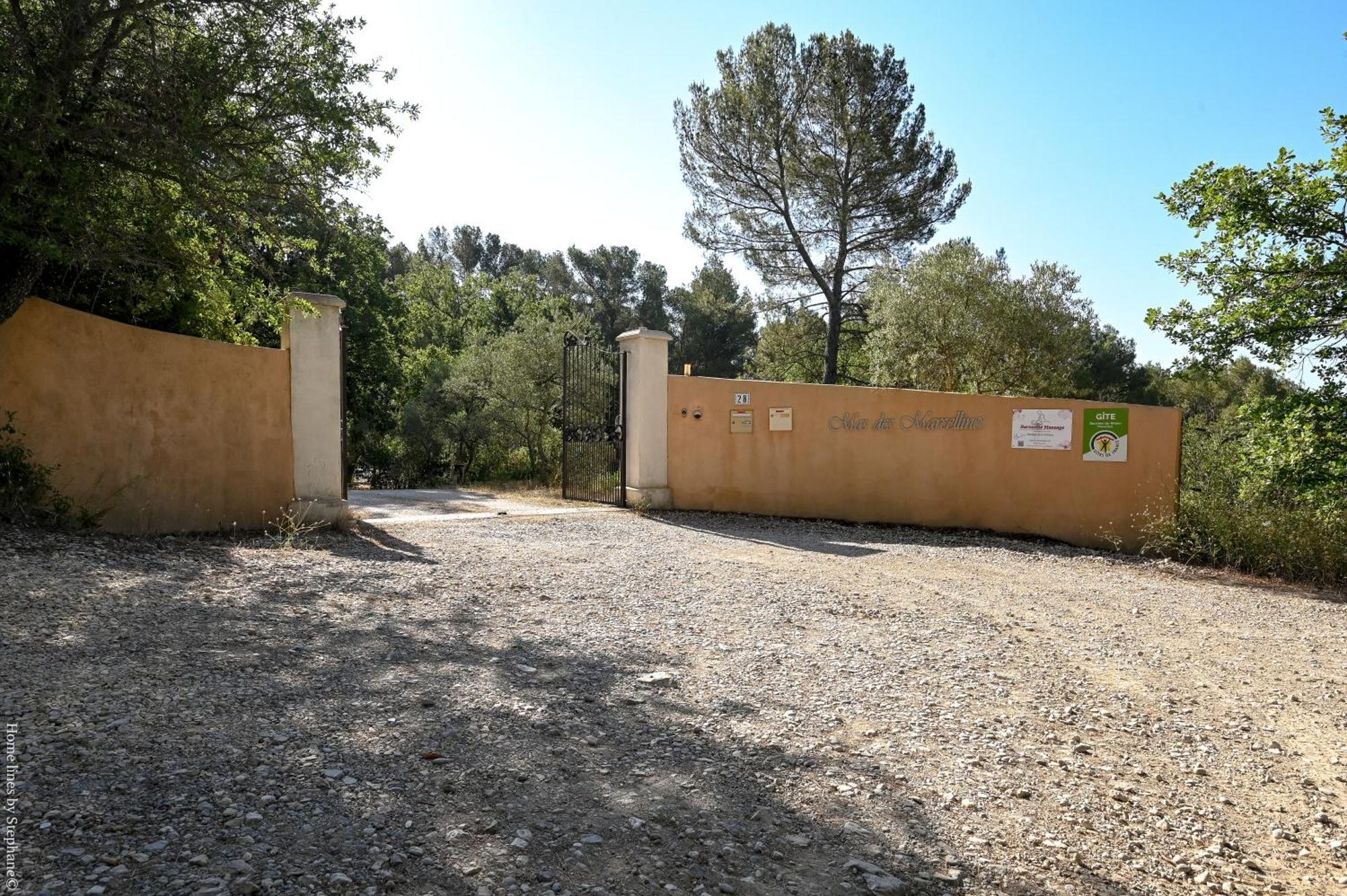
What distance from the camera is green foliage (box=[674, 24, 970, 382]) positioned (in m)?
21.0

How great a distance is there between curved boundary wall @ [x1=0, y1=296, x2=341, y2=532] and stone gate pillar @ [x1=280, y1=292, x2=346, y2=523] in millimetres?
13

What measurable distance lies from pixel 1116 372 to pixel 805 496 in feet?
96.0

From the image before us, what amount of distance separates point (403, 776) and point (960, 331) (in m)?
19.2

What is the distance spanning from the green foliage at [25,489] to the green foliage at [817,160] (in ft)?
61.4

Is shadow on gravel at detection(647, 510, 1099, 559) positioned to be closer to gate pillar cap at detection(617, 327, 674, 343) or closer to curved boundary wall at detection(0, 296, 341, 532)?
gate pillar cap at detection(617, 327, 674, 343)

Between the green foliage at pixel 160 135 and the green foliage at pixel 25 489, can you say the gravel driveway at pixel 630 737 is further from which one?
the green foliage at pixel 160 135

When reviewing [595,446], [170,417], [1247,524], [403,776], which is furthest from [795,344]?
[403,776]

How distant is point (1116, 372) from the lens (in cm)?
3459

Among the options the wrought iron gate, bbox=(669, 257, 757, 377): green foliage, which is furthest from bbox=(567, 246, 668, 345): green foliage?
the wrought iron gate

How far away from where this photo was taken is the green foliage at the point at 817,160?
826 inches

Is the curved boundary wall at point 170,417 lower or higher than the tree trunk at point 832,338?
lower

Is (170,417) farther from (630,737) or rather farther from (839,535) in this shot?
(839,535)

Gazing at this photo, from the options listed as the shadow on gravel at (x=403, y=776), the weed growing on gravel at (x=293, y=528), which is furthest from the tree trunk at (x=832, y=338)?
the shadow on gravel at (x=403, y=776)

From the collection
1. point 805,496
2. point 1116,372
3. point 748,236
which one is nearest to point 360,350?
point 748,236
